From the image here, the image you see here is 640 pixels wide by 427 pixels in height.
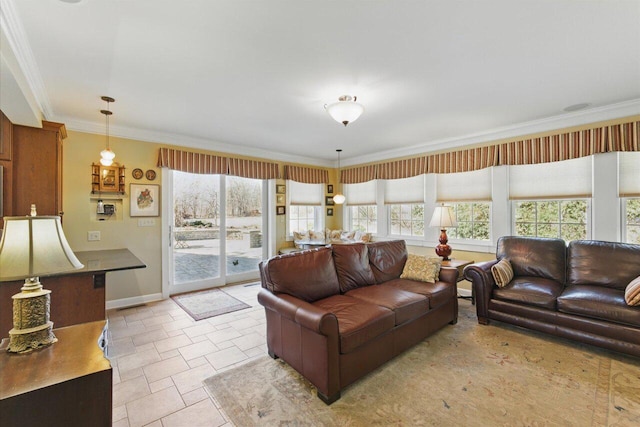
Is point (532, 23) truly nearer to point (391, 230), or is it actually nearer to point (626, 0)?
point (626, 0)

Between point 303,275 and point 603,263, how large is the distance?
11.1 ft

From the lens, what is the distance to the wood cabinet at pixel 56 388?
42.8 inches

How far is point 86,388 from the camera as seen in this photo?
1211mm

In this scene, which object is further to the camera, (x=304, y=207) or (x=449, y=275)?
(x=304, y=207)

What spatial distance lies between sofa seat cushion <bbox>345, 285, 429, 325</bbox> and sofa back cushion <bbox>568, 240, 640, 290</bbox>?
200 cm

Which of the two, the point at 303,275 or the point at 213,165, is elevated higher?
the point at 213,165

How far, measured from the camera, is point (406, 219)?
5.62 m

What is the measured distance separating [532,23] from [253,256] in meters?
5.12

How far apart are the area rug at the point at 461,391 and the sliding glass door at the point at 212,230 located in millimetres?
2798

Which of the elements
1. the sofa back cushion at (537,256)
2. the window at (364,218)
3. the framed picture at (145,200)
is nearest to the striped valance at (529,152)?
the window at (364,218)

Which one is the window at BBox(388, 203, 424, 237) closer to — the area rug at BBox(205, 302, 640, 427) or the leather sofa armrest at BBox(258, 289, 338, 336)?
the area rug at BBox(205, 302, 640, 427)

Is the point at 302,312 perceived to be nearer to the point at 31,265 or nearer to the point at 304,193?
the point at 31,265

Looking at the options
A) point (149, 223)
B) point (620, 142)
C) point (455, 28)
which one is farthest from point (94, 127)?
point (620, 142)

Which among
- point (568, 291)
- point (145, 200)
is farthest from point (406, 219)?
point (145, 200)
